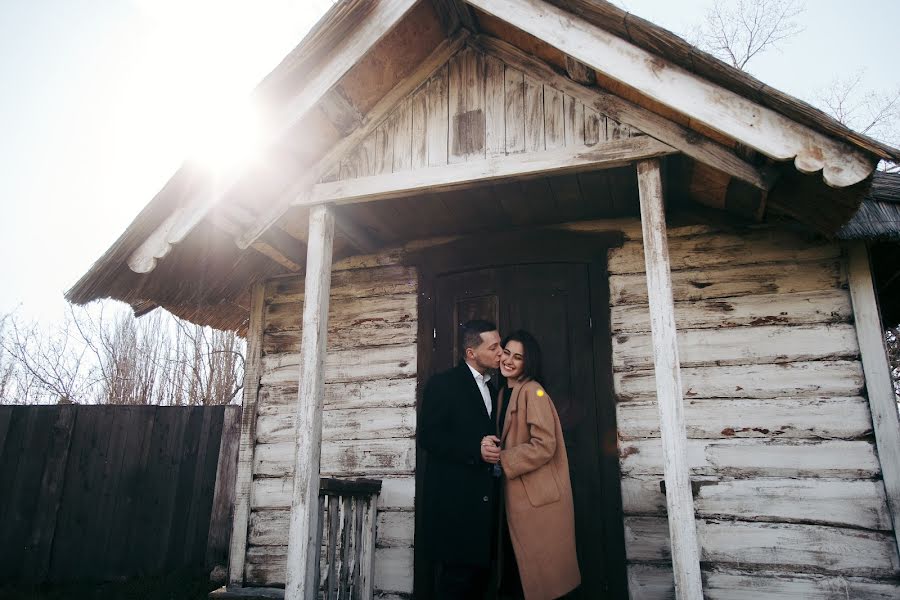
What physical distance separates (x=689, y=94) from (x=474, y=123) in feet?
4.10

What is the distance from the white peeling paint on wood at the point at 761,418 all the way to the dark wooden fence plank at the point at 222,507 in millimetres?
4011

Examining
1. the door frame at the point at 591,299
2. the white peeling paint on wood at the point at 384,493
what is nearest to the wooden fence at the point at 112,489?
the white peeling paint on wood at the point at 384,493

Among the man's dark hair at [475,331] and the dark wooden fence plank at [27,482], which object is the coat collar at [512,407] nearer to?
the man's dark hair at [475,331]

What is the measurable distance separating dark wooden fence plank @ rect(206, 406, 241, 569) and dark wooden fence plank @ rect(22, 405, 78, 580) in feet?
6.15

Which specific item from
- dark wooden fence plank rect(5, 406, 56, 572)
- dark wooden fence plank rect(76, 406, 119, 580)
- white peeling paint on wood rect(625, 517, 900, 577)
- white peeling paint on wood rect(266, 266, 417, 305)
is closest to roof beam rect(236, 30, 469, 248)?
white peeling paint on wood rect(266, 266, 417, 305)

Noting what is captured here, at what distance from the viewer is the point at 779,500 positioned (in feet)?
12.0

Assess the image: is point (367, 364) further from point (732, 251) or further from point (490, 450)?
point (732, 251)

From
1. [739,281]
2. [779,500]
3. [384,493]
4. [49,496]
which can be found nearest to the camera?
[779,500]

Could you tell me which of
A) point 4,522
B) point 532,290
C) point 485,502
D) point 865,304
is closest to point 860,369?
point 865,304

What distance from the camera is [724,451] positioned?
3.82 m

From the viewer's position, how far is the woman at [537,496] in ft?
10.6

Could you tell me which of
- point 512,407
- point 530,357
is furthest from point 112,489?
point 530,357

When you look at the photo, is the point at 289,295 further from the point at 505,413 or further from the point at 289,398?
the point at 505,413

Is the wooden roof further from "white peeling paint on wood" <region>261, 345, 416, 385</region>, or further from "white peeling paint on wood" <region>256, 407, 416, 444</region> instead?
"white peeling paint on wood" <region>256, 407, 416, 444</region>
